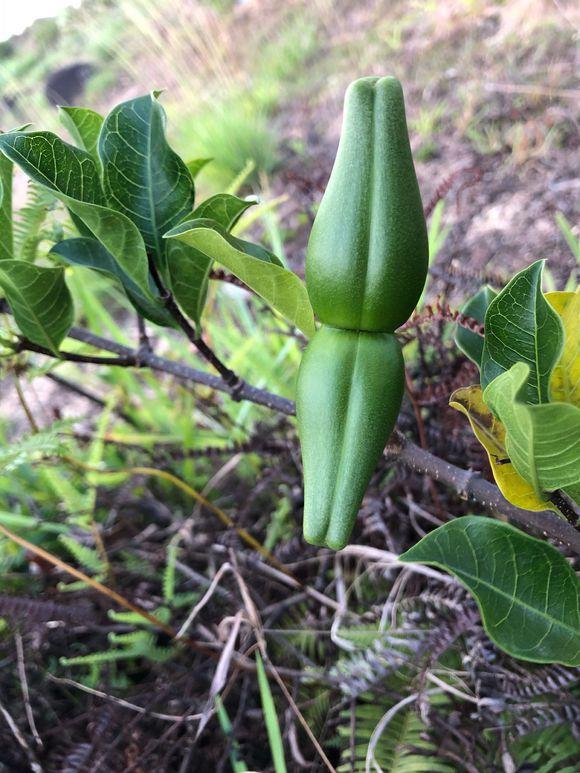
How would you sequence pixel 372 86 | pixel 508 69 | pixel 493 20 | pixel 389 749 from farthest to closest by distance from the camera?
pixel 493 20 < pixel 508 69 < pixel 389 749 < pixel 372 86

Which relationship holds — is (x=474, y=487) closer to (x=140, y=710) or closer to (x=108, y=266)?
(x=108, y=266)

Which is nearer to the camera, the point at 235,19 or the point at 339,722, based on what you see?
the point at 339,722

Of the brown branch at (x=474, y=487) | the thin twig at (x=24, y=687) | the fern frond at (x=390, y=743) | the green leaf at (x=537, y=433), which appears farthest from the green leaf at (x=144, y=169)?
the thin twig at (x=24, y=687)

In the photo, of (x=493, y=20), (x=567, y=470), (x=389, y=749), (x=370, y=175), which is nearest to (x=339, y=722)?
(x=389, y=749)

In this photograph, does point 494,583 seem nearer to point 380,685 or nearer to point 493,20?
point 380,685

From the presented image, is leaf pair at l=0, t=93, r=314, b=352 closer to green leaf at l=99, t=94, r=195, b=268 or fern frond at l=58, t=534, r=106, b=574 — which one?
green leaf at l=99, t=94, r=195, b=268

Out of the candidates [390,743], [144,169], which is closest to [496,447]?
[144,169]

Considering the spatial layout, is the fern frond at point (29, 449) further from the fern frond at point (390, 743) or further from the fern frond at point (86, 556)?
the fern frond at point (390, 743)
